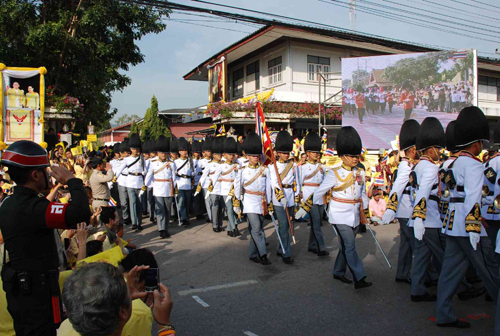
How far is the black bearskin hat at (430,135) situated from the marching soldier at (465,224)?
1.69 feet

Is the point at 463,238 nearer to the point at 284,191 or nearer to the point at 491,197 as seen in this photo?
the point at 491,197

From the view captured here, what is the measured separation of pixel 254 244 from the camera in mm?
6801

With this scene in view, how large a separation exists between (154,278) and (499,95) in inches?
1208

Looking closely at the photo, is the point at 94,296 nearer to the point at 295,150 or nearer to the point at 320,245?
the point at 320,245

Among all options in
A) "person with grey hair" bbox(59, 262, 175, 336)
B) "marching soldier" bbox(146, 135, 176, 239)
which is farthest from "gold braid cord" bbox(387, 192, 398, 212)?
"marching soldier" bbox(146, 135, 176, 239)

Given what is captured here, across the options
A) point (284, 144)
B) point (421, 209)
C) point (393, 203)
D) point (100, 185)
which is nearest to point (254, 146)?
point (284, 144)

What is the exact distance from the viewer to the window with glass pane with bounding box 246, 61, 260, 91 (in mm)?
24094

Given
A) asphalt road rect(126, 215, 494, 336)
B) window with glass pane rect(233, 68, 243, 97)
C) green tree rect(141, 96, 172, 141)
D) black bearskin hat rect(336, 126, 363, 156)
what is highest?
window with glass pane rect(233, 68, 243, 97)

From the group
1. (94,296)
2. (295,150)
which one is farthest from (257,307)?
(295,150)

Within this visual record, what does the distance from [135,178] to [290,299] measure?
6.02 metres

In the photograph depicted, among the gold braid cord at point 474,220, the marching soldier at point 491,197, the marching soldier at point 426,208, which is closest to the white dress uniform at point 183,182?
the marching soldier at point 426,208

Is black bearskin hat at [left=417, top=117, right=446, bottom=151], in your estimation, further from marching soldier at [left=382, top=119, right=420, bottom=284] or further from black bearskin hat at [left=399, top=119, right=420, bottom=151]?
black bearskin hat at [left=399, top=119, right=420, bottom=151]

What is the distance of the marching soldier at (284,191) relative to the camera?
680 cm

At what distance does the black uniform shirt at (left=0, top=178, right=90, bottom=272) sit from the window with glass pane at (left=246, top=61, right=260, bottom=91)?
21.9m
